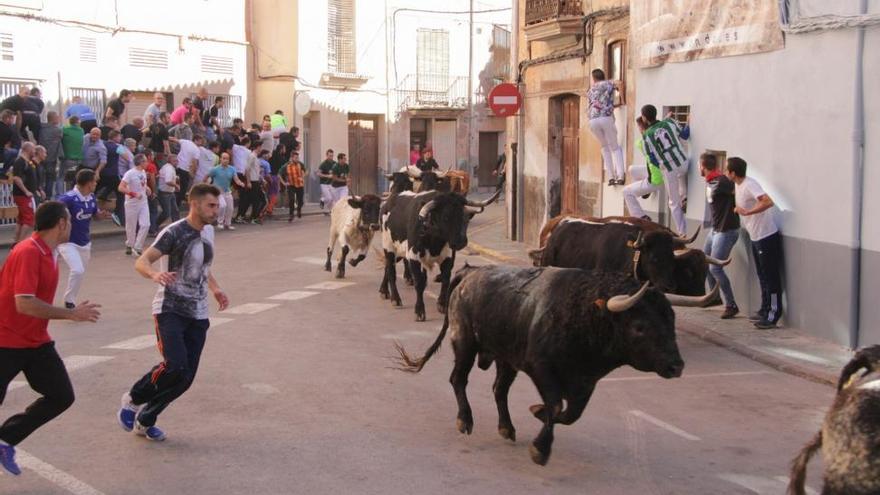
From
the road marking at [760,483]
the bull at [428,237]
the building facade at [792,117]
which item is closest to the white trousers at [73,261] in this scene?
the bull at [428,237]

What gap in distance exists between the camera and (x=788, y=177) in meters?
12.2

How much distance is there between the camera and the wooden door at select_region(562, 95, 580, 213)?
1922 centimetres

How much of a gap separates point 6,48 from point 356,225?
11374 mm

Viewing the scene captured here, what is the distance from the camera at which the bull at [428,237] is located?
1302cm

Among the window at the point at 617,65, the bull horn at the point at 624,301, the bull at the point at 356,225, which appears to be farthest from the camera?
the window at the point at 617,65

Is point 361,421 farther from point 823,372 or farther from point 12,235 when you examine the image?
point 12,235

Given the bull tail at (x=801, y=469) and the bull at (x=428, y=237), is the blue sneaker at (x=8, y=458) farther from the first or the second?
the bull at (x=428, y=237)

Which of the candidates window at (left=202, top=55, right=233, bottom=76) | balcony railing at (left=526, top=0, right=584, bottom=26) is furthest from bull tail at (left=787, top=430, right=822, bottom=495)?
window at (left=202, top=55, right=233, bottom=76)

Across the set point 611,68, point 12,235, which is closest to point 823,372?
point 611,68

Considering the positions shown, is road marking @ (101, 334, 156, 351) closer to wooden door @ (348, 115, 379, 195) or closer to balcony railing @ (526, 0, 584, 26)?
balcony railing @ (526, 0, 584, 26)

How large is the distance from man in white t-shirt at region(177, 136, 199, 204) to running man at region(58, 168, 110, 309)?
1126 centimetres

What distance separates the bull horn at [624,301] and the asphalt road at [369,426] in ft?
3.48

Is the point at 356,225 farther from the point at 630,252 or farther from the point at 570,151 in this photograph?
the point at 630,252

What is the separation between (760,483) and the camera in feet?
22.5
